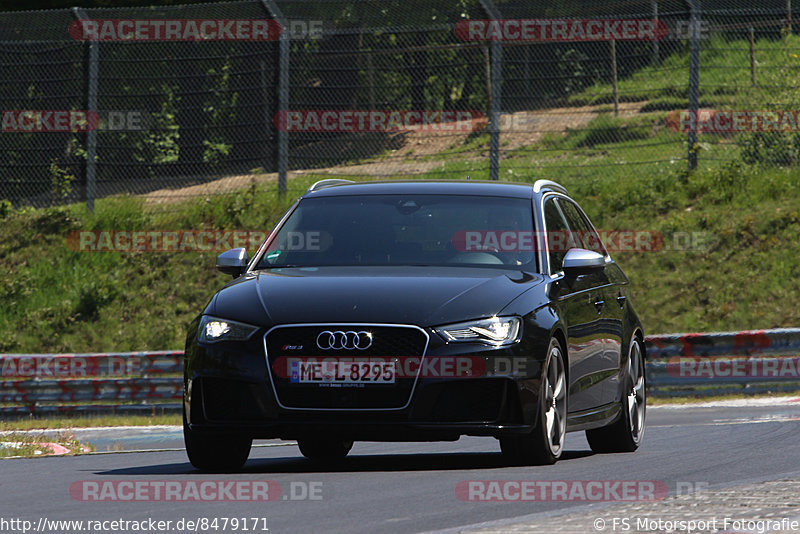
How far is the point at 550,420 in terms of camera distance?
28.1ft

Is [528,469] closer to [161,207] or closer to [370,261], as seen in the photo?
[370,261]

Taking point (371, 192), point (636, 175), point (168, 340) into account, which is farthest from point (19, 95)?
point (371, 192)

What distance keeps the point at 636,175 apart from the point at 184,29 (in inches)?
286

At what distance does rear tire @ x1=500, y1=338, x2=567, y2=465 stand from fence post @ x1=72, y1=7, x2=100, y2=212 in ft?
50.3

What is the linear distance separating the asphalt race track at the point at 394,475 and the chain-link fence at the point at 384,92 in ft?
31.6

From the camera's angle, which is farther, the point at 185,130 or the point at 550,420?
the point at 185,130

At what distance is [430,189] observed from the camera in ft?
31.9

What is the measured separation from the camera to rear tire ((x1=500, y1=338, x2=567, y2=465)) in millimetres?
8336

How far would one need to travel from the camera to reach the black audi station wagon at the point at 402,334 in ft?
26.3
